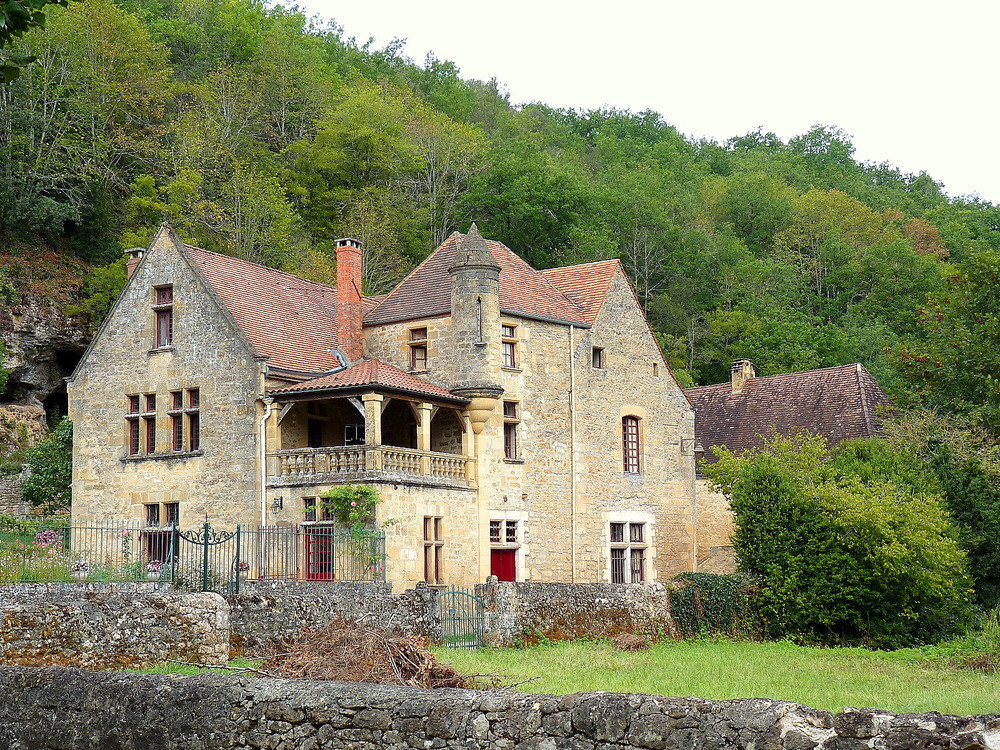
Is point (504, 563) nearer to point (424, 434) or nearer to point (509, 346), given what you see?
point (424, 434)

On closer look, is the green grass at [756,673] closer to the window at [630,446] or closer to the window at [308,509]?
the window at [308,509]

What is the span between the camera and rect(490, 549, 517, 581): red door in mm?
31406

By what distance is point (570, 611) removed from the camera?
23.3m

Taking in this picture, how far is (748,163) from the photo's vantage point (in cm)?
8562

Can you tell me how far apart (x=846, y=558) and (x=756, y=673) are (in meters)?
9.77

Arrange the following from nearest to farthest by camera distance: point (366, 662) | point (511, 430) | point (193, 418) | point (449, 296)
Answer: point (366, 662)
point (193, 418)
point (511, 430)
point (449, 296)

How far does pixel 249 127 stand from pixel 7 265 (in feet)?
60.8

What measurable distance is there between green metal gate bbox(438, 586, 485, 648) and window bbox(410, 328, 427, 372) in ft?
36.3

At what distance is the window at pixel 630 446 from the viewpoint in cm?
3547

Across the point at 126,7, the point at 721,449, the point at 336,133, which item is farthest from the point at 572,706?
the point at 126,7

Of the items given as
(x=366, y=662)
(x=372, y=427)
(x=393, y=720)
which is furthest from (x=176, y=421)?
(x=393, y=720)

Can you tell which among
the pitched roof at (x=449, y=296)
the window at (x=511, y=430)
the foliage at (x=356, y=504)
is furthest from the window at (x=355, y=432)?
the window at (x=511, y=430)

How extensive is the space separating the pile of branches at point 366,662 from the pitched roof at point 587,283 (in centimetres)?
2112

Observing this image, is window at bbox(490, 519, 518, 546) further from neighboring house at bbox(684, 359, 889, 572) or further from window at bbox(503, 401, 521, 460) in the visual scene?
neighboring house at bbox(684, 359, 889, 572)
